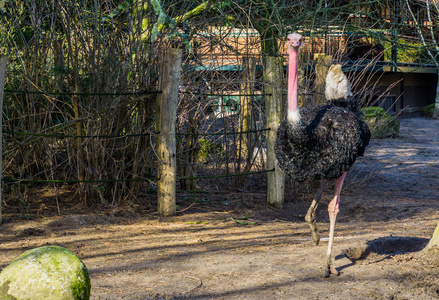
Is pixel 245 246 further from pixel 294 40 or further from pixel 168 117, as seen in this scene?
pixel 294 40

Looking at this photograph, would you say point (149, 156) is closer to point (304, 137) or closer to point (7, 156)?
Result: point (7, 156)

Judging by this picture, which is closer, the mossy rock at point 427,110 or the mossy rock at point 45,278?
the mossy rock at point 45,278

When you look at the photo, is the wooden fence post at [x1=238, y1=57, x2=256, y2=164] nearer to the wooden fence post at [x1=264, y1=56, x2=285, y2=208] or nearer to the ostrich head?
the wooden fence post at [x1=264, y1=56, x2=285, y2=208]

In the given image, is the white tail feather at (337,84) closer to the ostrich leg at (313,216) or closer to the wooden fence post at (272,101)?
the ostrich leg at (313,216)

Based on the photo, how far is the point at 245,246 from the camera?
543cm

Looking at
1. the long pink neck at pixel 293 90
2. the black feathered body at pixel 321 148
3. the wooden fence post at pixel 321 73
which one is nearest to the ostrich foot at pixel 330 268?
the black feathered body at pixel 321 148

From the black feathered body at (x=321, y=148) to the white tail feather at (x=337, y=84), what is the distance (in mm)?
661

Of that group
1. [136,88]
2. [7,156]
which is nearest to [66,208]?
[7,156]

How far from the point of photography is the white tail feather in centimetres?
532

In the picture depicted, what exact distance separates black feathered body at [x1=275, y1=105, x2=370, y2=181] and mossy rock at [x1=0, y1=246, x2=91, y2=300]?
205 cm

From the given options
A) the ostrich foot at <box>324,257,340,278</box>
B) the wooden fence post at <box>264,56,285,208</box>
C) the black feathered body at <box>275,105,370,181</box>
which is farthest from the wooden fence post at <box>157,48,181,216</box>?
the ostrich foot at <box>324,257,340,278</box>

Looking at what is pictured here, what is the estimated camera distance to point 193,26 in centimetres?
725

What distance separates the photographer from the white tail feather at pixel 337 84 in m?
5.32

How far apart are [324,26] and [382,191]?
2924mm
